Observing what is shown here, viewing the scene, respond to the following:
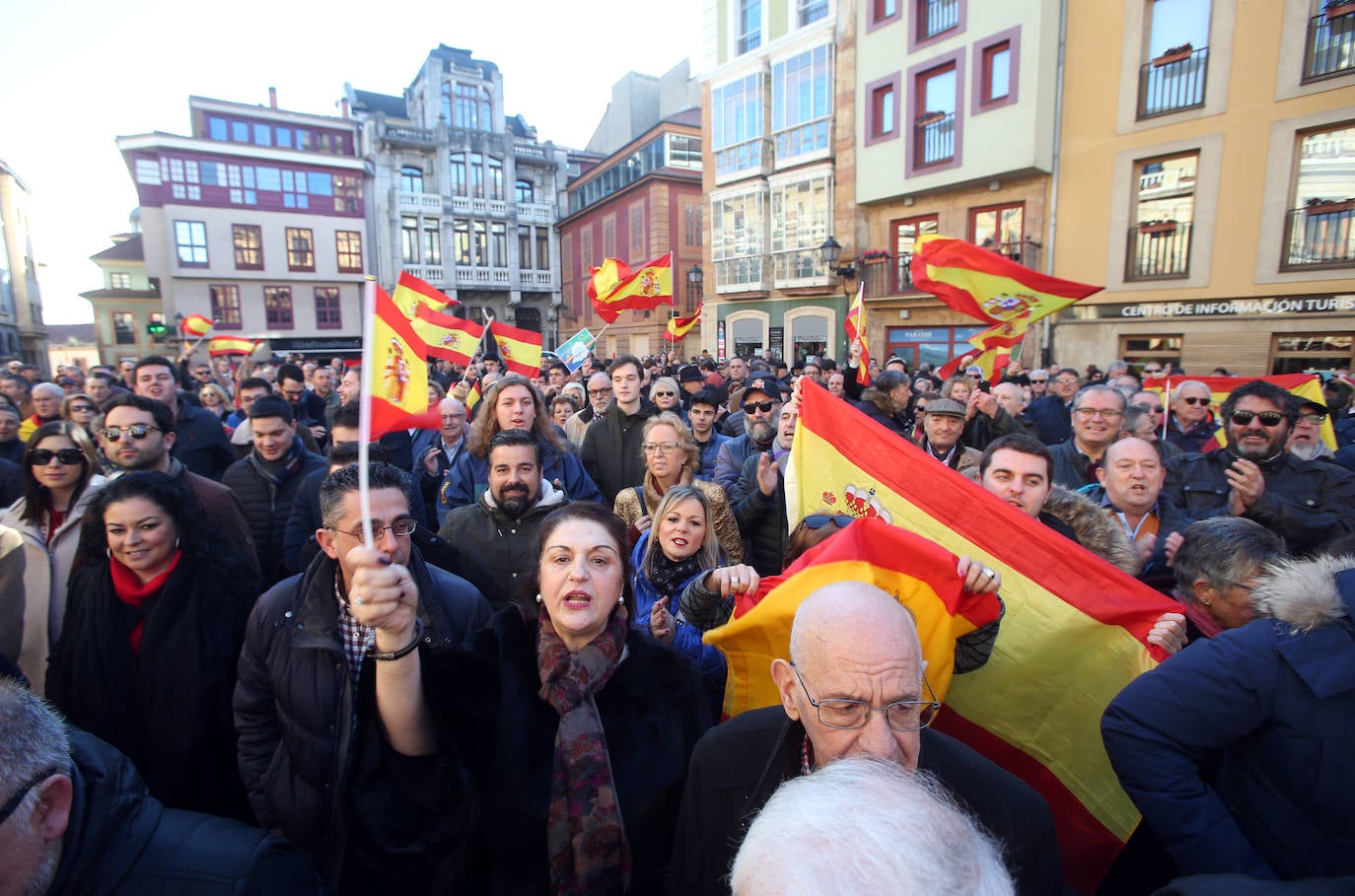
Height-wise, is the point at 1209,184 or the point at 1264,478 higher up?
the point at 1209,184

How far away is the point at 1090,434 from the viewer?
4.52 metres

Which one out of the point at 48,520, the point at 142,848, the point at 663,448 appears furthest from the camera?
the point at 663,448

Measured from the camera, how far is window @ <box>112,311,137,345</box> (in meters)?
40.8

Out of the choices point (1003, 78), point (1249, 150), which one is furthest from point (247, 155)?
point (1249, 150)

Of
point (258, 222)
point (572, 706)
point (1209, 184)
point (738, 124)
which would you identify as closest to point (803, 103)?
point (738, 124)

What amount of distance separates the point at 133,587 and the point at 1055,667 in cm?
350

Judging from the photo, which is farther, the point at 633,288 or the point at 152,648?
the point at 633,288

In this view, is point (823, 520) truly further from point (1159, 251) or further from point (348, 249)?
point (348, 249)

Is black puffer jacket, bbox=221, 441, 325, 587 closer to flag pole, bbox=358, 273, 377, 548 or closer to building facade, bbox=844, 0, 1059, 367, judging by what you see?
flag pole, bbox=358, 273, 377, 548

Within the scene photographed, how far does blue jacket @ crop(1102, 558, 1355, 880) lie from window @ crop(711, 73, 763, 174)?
22.9 metres

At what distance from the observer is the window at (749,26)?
22.1 meters

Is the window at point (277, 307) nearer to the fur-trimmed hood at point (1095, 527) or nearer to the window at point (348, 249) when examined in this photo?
the window at point (348, 249)

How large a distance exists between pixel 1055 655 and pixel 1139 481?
1.51 metres

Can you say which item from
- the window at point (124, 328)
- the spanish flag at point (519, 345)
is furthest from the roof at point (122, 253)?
the spanish flag at point (519, 345)
